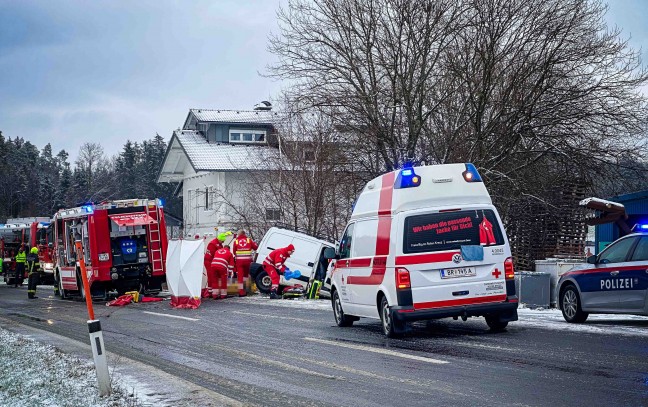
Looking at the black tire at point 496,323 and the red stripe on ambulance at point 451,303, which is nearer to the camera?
the red stripe on ambulance at point 451,303

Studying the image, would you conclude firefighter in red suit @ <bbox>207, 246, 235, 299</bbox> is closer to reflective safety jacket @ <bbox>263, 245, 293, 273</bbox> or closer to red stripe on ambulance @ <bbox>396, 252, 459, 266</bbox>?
reflective safety jacket @ <bbox>263, 245, 293, 273</bbox>

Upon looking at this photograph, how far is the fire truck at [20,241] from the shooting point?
37.4 m

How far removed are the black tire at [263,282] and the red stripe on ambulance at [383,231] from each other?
13.4m

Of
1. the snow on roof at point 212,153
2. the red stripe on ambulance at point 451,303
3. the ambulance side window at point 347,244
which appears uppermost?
the snow on roof at point 212,153

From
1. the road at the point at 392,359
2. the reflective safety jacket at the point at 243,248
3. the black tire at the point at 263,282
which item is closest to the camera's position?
the road at the point at 392,359

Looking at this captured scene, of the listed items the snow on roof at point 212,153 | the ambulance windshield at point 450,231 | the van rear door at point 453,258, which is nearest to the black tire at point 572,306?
the van rear door at point 453,258

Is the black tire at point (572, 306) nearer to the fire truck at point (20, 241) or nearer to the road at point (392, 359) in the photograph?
the road at point (392, 359)

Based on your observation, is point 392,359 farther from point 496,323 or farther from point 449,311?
point 496,323

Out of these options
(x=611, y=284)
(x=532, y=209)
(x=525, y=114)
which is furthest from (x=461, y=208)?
(x=532, y=209)

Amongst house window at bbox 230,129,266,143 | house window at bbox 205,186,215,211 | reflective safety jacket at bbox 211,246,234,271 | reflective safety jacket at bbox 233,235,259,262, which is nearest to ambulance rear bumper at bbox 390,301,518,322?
reflective safety jacket at bbox 211,246,234,271

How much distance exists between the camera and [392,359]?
38.3 ft

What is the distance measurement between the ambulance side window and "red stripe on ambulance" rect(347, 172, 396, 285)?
4.38 ft

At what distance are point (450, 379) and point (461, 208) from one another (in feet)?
A: 15.3

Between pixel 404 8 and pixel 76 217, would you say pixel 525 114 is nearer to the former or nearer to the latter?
pixel 404 8
